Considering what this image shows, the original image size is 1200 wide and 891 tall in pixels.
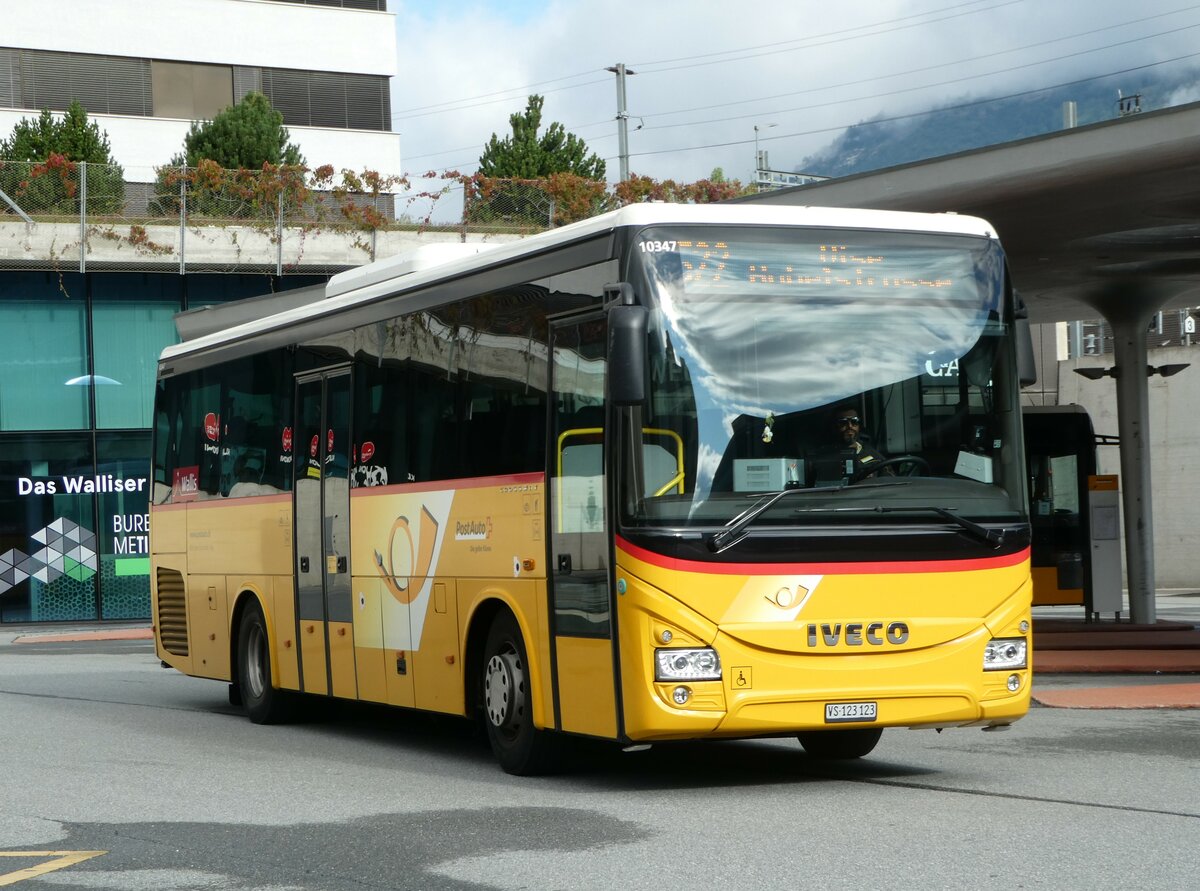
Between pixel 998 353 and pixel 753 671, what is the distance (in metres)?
2.37

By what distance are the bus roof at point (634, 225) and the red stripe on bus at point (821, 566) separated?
5.94 ft

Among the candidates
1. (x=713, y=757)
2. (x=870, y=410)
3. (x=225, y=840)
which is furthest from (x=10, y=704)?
(x=870, y=410)

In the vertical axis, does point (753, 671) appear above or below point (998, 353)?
below

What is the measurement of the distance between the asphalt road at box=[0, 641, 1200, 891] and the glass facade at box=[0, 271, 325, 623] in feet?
62.4

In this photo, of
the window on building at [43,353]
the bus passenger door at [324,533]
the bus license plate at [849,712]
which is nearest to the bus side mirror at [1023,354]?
the bus license plate at [849,712]

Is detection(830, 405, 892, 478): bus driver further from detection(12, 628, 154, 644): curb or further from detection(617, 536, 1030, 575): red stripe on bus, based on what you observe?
detection(12, 628, 154, 644): curb

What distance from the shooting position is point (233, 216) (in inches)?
1302

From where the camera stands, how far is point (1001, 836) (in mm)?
8227

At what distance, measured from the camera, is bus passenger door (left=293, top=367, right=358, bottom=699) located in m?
13.4

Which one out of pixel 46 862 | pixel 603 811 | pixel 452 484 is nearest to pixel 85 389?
pixel 452 484

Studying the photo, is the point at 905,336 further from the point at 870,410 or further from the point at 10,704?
the point at 10,704

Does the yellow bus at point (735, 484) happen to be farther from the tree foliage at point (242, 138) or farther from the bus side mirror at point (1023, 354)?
the tree foliage at point (242, 138)

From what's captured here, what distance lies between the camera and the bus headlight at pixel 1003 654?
32.8ft

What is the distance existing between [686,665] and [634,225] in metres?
2.40
